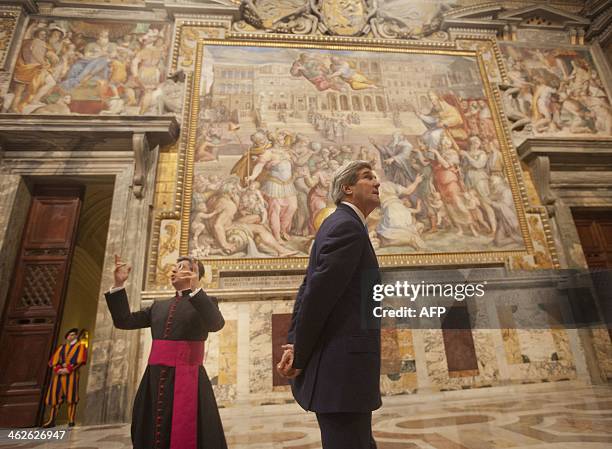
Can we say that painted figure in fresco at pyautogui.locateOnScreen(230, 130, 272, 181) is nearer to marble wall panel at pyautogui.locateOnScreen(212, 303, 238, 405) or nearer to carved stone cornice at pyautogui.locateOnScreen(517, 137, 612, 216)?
marble wall panel at pyautogui.locateOnScreen(212, 303, 238, 405)

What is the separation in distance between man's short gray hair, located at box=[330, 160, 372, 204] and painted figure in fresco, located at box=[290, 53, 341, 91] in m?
5.31

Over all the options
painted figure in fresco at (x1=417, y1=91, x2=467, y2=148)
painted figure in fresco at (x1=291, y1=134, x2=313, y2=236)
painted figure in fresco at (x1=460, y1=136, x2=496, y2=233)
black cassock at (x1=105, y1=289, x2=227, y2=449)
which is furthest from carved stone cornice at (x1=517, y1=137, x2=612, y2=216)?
black cassock at (x1=105, y1=289, x2=227, y2=449)

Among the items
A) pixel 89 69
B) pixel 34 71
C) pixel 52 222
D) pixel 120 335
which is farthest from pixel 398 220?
pixel 34 71

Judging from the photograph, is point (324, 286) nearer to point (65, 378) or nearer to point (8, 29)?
point (65, 378)

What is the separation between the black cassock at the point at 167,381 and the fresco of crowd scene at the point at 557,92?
6924 millimetres

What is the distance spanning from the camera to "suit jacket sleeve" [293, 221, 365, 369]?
139cm

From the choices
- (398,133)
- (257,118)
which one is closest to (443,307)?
(398,133)

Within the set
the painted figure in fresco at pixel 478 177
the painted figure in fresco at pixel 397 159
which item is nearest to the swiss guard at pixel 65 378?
the painted figure in fresco at pixel 397 159

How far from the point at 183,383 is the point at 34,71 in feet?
21.9

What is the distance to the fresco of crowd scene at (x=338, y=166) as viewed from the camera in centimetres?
552

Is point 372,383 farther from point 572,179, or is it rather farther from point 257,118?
point 572,179

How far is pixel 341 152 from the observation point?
6137 millimetres

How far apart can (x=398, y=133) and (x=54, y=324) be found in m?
6.16

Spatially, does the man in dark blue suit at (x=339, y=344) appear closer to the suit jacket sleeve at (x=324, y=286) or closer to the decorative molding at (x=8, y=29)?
the suit jacket sleeve at (x=324, y=286)
